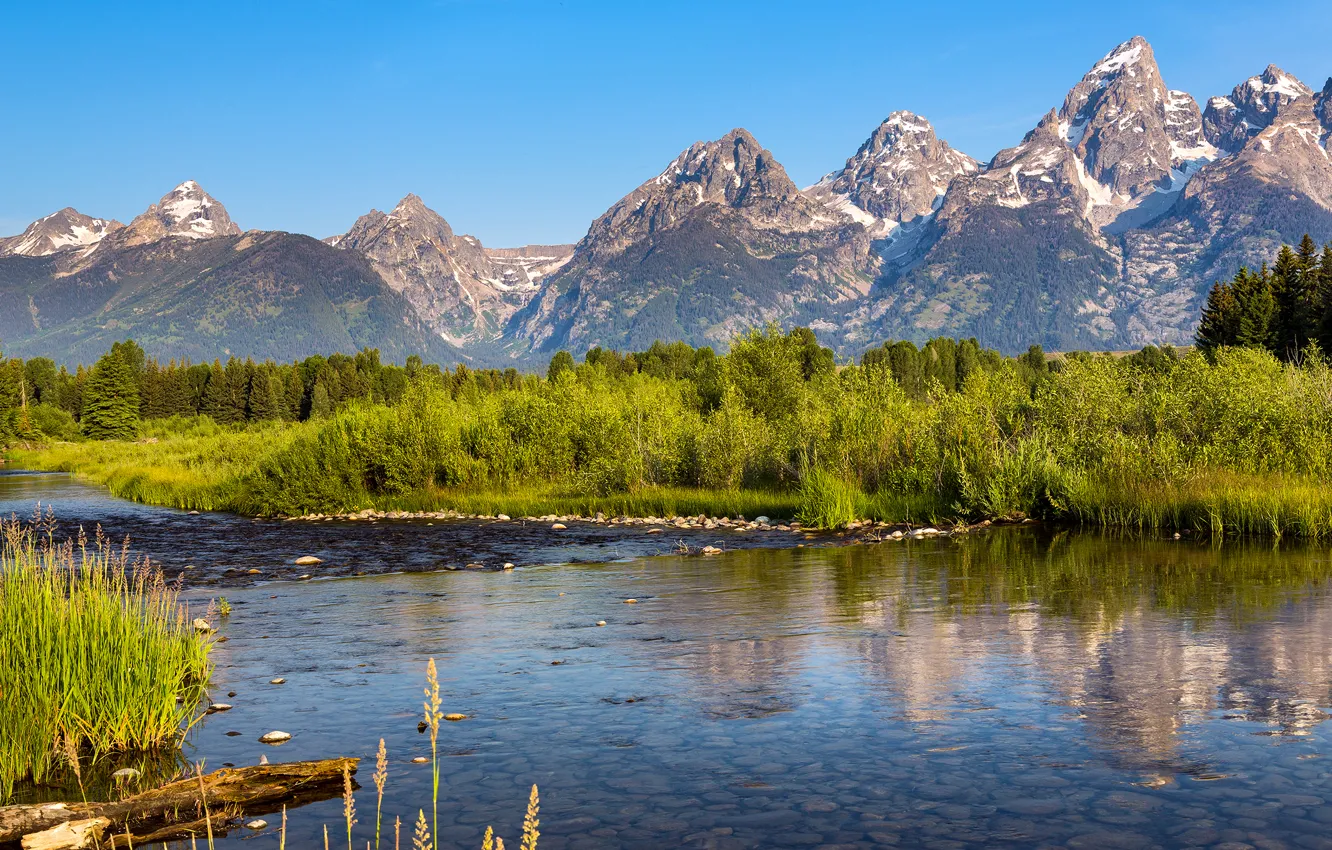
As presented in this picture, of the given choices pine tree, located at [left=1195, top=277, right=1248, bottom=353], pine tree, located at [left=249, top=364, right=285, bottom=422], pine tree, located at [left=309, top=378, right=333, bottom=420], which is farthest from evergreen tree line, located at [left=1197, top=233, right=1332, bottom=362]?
pine tree, located at [left=249, top=364, right=285, bottom=422]

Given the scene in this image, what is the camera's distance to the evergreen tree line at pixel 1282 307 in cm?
10688

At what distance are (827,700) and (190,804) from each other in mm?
7448

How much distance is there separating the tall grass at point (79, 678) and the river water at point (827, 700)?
820mm

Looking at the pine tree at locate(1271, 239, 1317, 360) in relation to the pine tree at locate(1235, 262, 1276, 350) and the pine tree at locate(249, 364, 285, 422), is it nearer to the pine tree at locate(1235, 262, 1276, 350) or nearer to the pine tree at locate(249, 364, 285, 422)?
the pine tree at locate(1235, 262, 1276, 350)

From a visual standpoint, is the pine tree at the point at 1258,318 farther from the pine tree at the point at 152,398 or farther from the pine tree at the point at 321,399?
the pine tree at the point at 152,398

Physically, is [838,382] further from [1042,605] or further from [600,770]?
[600,770]

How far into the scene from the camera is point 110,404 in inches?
5896

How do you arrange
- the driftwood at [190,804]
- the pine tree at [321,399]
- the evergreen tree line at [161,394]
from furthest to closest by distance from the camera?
the pine tree at [321,399], the evergreen tree line at [161,394], the driftwood at [190,804]

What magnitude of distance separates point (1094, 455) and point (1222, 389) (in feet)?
15.0

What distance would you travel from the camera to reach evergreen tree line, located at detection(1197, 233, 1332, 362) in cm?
10688

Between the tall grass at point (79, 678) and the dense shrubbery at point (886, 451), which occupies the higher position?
the dense shrubbery at point (886, 451)

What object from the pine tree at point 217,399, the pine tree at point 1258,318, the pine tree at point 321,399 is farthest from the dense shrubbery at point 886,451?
the pine tree at point 217,399

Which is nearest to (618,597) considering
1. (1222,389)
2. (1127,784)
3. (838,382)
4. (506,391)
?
(1127,784)

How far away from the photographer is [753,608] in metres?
21.0
